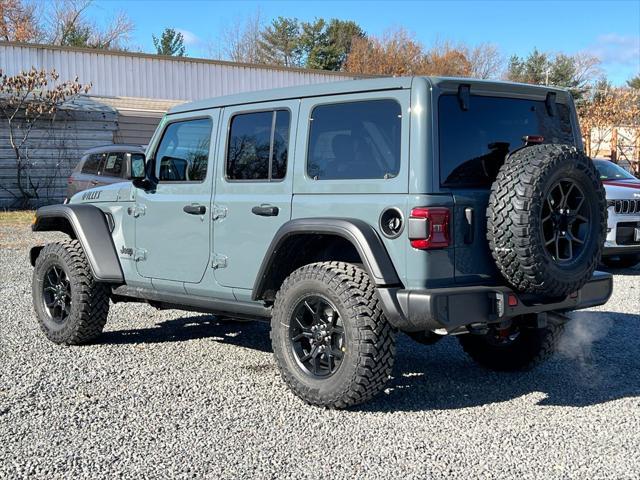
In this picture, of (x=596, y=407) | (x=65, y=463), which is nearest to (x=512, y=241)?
(x=596, y=407)

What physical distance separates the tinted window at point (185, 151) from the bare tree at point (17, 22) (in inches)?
1530

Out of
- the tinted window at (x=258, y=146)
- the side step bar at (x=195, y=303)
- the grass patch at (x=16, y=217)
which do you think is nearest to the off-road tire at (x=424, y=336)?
the side step bar at (x=195, y=303)

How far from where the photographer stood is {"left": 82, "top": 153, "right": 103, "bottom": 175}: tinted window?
15312mm

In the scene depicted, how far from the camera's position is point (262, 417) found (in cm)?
456

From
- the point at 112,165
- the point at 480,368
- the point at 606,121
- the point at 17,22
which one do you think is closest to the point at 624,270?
the point at 480,368

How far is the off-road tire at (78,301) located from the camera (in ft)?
20.5

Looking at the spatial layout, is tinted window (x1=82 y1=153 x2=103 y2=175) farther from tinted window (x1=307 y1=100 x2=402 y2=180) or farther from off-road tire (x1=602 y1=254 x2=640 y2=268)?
tinted window (x1=307 y1=100 x2=402 y2=180)

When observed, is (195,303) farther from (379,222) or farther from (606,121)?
(606,121)

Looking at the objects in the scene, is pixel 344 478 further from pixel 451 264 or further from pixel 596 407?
pixel 596 407

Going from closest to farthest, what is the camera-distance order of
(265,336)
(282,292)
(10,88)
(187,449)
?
(187,449) < (282,292) < (265,336) < (10,88)

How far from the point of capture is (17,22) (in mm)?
41812

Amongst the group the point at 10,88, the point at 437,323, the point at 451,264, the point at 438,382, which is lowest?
the point at 438,382

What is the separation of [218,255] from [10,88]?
16.7 meters

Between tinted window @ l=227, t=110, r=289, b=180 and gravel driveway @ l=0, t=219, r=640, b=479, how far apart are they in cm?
142
